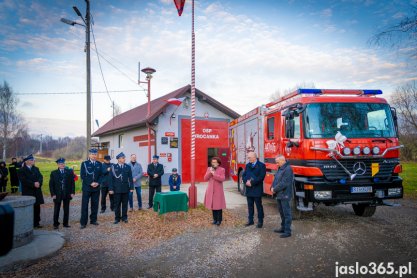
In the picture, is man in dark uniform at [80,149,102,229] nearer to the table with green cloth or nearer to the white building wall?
the table with green cloth

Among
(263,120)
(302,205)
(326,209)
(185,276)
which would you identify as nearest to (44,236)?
(185,276)

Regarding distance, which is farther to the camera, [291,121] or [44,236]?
[291,121]

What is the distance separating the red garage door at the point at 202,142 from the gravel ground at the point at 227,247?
8.87 m

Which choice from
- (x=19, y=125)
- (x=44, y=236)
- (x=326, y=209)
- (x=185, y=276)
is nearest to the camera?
(x=185, y=276)

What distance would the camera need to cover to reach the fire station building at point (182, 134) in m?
16.3

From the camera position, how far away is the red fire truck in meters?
6.61

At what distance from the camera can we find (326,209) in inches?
357

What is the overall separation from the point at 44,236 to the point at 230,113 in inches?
544

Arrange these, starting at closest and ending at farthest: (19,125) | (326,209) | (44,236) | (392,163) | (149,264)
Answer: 1. (149,264)
2. (44,236)
3. (392,163)
4. (326,209)
5. (19,125)

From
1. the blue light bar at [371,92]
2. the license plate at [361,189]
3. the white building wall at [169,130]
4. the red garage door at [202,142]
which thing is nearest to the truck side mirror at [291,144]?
the license plate at [361,189]

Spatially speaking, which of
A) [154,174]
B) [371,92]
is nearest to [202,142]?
[154,174]

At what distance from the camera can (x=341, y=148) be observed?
660 centimetres

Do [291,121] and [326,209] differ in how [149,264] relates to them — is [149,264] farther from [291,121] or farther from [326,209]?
[326,209]

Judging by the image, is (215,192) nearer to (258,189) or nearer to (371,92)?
(258,189)
